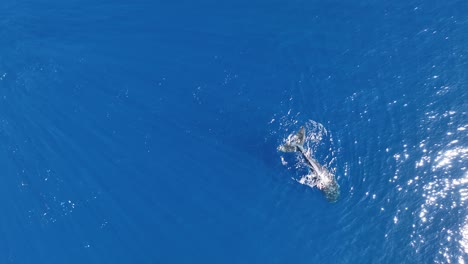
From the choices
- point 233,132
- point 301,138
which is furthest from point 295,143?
point 233,132

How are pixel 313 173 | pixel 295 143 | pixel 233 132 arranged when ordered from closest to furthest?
pixel 313 173 → pixel 295 143 → pixel 233 132

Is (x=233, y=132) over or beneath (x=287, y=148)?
over

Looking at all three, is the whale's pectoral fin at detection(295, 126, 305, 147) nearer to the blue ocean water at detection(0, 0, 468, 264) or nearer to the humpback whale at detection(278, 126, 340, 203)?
the humpback whale at detection(278, 126, 340, 203)

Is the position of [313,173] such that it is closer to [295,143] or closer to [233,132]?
[295,143]

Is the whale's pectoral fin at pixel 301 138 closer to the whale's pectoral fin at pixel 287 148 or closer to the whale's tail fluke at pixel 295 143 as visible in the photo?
the whale's tail fluke at pixel 295 143

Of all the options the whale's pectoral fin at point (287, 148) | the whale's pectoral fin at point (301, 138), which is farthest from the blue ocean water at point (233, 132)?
the whale's pectoral fin at point (301, 138)

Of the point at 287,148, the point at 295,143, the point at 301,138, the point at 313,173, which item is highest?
the point at 301,138

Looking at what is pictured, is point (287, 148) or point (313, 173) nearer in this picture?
point (313, 173)
